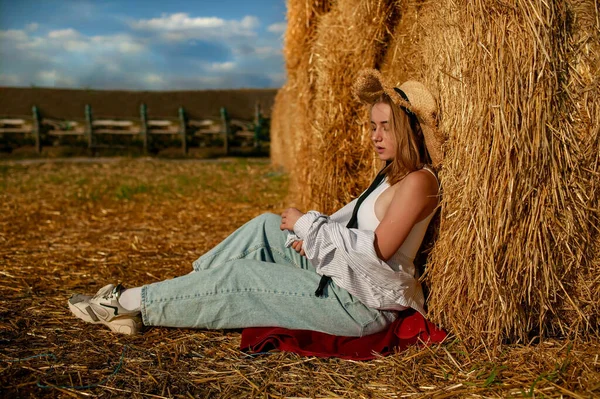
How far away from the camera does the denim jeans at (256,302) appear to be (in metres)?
2.60

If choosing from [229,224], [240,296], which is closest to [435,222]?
[240,296]

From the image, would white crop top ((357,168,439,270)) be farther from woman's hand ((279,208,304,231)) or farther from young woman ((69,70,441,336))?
woman's hand ((279,208,304,231))

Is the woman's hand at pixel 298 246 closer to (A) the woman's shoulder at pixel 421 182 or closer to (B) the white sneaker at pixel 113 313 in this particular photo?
(A) the woman's shoulder at pixel 421 182

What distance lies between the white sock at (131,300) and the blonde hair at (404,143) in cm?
136

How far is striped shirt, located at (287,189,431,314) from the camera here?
A: 245 cm

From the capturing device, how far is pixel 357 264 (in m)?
2.47

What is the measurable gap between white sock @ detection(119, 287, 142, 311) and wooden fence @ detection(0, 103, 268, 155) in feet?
57.5

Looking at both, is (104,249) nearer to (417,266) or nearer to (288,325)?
(288,325)

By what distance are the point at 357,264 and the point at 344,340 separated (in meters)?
0.41

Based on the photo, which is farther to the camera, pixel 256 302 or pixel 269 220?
pixel 269 220

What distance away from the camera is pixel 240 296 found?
264cm

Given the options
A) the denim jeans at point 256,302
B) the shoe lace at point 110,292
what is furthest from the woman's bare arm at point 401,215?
the shoe lace at point 110,292

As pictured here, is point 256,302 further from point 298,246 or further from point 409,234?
point 409,234

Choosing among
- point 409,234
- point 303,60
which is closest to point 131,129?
point 303,60
